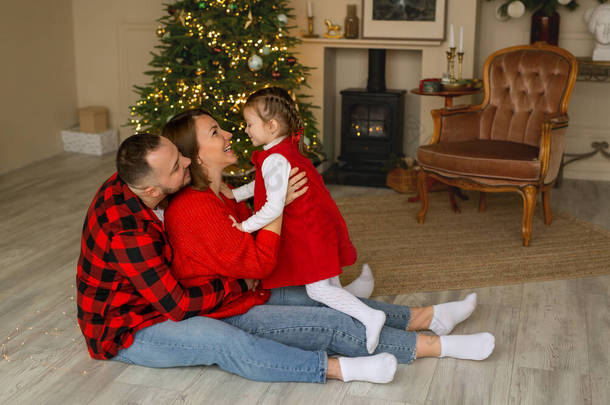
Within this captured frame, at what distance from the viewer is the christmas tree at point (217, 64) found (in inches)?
159

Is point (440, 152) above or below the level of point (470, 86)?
below

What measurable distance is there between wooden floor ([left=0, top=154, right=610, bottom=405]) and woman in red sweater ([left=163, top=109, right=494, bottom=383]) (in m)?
0.07

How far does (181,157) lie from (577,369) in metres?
1.53

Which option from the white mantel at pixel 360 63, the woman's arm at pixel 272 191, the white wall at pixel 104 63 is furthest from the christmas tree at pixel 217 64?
the woman's arm at pixel 272 191

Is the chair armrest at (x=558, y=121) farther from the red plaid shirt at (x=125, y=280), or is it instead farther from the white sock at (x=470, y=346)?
the red plaid shirt at (x=125, y=280)

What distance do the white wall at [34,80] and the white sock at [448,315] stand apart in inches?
156

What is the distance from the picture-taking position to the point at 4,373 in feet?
7.84

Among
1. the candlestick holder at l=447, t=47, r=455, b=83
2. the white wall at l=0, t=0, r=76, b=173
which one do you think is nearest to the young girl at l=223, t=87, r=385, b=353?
the candlestick holder at l=447, t=47, r=455, b=83

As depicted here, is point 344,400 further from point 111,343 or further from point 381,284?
point 381,284

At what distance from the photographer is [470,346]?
7.88 ft

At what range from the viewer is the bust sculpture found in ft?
14.8

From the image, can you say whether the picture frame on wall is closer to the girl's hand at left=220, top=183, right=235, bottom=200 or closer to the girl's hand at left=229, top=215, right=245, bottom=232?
the girl's hand at left=220, top=183, right=235, bottom=200

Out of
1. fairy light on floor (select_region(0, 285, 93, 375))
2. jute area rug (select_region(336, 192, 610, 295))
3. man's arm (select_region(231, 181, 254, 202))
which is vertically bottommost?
fairy light on floor (select_region(0, 285, 93, 375))

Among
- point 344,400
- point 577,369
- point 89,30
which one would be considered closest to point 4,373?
point 344,400
